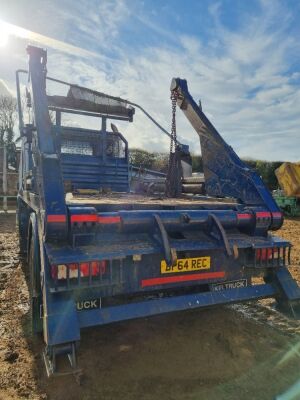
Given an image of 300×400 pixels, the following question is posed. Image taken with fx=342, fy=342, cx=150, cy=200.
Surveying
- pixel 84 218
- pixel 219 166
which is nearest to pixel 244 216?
pixel 219 166

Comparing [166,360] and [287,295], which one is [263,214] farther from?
[166,360]

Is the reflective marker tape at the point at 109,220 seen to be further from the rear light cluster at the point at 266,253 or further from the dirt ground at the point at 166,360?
the rear light cluster at the point at 266,253

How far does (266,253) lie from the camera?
11.4 feet

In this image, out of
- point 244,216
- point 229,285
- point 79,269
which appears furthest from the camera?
point 244,216

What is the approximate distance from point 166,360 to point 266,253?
143 cm

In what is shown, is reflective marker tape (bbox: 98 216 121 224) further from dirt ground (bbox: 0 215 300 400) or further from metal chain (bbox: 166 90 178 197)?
metal chain (bbox: 166 90 178 197)

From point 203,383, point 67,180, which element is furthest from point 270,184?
point 203,383

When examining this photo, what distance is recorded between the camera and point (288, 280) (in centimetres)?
359

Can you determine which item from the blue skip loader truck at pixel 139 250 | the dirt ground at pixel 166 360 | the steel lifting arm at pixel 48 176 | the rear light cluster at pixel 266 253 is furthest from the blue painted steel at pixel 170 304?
the steel lifting arm at pixel 48 176

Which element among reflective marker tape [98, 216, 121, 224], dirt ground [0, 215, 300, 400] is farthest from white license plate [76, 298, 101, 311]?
reflective marker tape [98, 216, 121, 224]

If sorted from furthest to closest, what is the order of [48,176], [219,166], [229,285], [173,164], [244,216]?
1. [173,164]
2. [219,166]
3. [244,216]
4. [229,285]
5. [48,176]

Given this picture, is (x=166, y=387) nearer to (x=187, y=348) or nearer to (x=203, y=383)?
(x=203, y=383)

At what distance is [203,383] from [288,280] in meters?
1.50

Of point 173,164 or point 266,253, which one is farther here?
point 173,164
